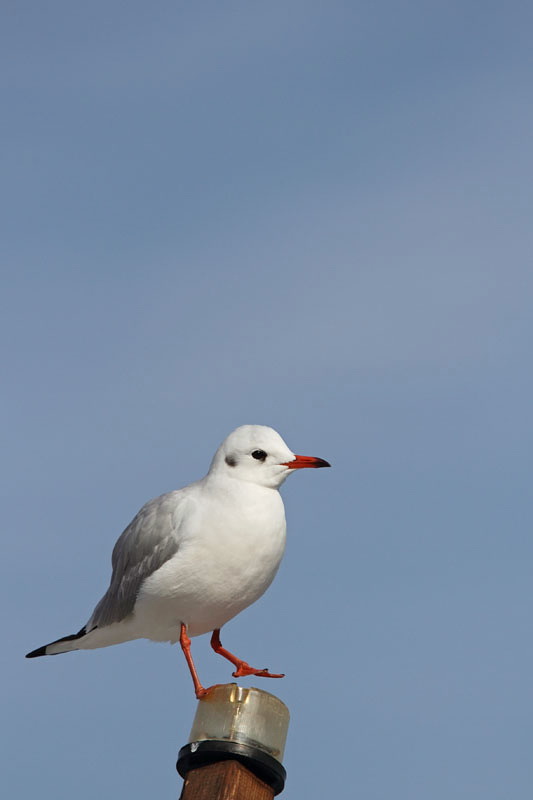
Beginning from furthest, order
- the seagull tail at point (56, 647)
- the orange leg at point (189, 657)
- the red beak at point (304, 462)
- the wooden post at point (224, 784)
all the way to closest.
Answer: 1. the seagull tail at point (56, 647)
2. the red beak at point (304, 462)
3. the orange leg at point (189, 657)
4. the wooden post at point (224, 784)

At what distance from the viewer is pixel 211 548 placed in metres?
7.65

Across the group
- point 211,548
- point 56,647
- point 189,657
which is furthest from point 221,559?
point 56,647

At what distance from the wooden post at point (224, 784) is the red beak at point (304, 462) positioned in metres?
3.02

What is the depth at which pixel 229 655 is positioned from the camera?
8.23 metres

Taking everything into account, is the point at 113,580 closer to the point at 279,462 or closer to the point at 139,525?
the point at 139,525

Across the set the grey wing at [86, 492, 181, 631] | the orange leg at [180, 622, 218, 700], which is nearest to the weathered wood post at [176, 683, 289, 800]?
the orange leg at [180, 622, 218, 700]

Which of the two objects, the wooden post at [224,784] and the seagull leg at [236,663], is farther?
the seagull leg at [236,663]

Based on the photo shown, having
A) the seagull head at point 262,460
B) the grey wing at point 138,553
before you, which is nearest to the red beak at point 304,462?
the seagull head at point 262,460

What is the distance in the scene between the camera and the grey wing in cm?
809

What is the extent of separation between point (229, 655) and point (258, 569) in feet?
3.32

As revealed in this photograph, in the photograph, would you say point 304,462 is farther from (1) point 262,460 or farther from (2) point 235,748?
(2) point 235,748

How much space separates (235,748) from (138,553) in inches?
132

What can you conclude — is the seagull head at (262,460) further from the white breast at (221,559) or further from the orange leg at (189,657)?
the orange leg at (189,657)

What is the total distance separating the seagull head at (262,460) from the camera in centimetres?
796
